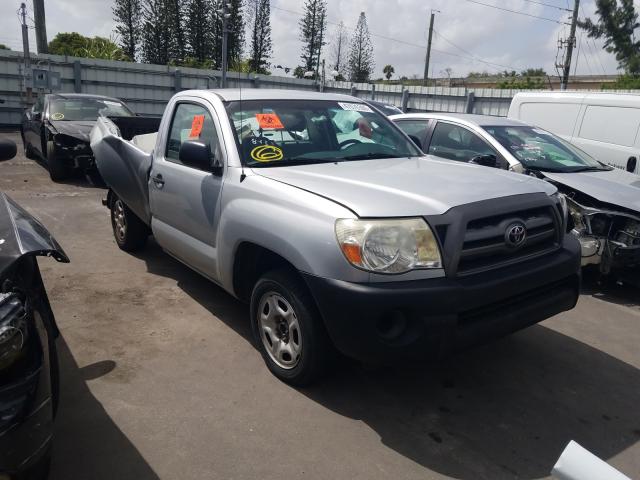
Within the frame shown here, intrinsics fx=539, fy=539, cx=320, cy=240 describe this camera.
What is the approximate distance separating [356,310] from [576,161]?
4666mm

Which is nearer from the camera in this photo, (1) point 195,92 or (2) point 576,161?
(1) point 195,92

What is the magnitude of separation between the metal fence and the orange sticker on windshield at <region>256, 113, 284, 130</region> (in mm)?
14136

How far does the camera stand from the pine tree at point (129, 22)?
37.7 meters

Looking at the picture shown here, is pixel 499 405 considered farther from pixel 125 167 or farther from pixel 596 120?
pixel 596 120

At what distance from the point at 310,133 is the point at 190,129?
3.29 feet

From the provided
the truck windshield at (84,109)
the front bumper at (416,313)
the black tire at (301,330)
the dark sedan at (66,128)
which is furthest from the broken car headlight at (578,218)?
the truck windshield at (84,109)

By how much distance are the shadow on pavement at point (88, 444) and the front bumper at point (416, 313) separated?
1.16m

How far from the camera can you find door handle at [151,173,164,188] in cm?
445

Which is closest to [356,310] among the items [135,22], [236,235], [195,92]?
[236,235]

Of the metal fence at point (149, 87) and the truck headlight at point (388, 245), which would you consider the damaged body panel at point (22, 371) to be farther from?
the metal fence at point (149, 87)

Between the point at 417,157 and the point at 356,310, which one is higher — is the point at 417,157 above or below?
above

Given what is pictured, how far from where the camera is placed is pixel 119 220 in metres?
5.90

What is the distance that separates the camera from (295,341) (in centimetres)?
→ 320

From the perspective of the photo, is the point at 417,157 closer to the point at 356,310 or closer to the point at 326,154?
the point at 326,154
